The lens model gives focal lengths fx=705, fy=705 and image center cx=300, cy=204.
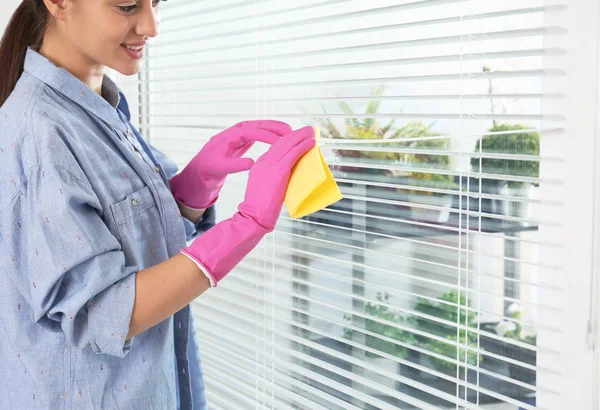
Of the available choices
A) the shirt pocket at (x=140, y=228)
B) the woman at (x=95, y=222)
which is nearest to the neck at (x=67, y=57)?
the woman at (x=95, y=222)

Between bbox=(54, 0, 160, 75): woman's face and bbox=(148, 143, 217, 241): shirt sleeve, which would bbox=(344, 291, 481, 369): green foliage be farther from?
bbox=(54, 0, 160, 75): woman's face

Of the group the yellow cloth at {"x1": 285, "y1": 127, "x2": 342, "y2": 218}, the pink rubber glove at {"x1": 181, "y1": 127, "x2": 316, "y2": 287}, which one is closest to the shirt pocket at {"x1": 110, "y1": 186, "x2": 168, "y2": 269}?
the pink rubber glove at {"x1": 181, "y1": 127, "x2": 316, "y2": 287}

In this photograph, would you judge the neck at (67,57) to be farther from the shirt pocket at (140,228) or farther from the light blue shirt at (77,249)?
the shirt pocket at (140,228)

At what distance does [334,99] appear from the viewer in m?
1.28

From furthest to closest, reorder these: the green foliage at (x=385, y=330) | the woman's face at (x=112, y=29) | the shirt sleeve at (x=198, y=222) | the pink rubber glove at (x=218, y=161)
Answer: the shirt sleeve at (x=198, y=222) → the green foliage at (x=385, y=330) → the pink rubber glove at (x=218, y=161) → the woman's face at (x=112, y=29)

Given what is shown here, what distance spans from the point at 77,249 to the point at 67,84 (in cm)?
31

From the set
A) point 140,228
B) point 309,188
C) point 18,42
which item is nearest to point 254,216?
point 309,188

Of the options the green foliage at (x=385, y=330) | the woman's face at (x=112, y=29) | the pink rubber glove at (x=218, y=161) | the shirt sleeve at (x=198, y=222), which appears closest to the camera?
the woman's face at (x=112, y=29)

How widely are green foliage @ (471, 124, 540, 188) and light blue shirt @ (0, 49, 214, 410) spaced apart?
51cm

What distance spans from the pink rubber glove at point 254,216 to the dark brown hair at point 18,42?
0.44 m

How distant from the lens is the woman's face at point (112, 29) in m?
1.05

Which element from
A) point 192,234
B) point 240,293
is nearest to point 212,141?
point 192,234

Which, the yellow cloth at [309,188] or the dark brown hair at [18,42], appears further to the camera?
the dark brown hair at [18,42]

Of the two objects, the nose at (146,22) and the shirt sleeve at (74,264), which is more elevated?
the nose at (146,22)
